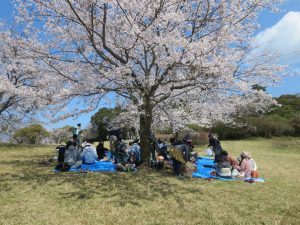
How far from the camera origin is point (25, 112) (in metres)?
22.2

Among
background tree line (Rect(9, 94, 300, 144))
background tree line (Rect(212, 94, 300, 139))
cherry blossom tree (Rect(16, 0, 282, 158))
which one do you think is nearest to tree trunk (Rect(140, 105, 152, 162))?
cherry blossom tree (Rect(16, 0, 282, 158))

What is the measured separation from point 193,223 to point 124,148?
5.51 m

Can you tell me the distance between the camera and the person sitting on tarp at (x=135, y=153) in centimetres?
1285

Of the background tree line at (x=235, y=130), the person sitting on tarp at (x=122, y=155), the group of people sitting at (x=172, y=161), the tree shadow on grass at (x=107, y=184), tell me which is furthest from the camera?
the background tree line at (x=235, y=130)

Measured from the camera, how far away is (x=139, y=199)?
848cm

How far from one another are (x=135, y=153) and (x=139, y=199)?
5.04 m

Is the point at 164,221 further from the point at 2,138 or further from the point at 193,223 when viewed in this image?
the point at 2,138

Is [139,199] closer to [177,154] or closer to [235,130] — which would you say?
[177,154]

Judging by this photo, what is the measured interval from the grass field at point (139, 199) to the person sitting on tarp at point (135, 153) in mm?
1204

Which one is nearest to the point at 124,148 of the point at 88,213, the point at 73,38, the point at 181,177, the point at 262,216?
the point at 181,177

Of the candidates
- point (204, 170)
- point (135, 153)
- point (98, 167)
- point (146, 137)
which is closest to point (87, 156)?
point (98, 167)

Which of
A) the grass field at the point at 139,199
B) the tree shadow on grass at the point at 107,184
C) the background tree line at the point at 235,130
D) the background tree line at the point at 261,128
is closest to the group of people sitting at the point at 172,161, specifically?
the tree shadow on grass at the point at 107,184

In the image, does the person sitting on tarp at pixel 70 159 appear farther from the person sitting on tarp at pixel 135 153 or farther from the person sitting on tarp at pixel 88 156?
the person sitting on tarp at pixel 135 153

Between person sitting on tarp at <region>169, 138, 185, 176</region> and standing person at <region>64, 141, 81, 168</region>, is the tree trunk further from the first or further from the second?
standing person at <region>64, 141, 81, 168</region>
